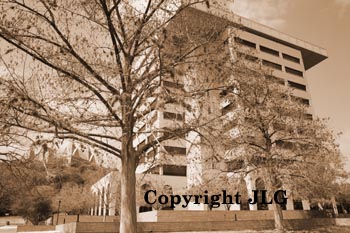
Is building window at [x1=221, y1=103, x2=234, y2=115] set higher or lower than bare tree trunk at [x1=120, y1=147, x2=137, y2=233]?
higher

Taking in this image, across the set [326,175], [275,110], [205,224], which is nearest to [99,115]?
[275,110]

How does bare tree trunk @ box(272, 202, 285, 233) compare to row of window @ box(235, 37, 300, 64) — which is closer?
bare tree trunk @ box(272, 202, 285, 233)

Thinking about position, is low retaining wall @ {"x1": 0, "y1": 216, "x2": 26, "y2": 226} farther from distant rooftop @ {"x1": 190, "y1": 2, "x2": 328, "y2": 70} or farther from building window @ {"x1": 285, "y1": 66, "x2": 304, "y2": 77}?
building window @ {"x1": 285, "y1": 66, "x2": 304, "y2": 77}

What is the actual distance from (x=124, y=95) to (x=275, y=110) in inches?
482

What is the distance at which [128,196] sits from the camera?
7637 millimetres

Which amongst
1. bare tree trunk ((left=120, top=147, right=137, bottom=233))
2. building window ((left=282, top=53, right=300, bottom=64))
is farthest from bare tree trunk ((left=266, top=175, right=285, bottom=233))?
building window ((left=282, top=53, right=300, bottom=64))

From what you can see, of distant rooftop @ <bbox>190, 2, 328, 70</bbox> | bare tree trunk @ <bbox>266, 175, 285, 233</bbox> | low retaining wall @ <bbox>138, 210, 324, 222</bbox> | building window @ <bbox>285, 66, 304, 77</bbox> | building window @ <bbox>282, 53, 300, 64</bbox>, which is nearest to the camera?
bare tree trunk @ <bbox>266, 175, 285, 233</bbox>

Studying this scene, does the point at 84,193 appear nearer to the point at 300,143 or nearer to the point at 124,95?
the point at 300,143

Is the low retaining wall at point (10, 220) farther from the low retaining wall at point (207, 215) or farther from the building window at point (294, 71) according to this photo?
the building window at point (294, 71)

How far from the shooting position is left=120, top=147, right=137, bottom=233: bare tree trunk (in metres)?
7.41

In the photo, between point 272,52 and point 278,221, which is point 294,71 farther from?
point 278,221

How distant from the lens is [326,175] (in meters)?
17.2

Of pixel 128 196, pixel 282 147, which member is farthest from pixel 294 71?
pixel 128 196

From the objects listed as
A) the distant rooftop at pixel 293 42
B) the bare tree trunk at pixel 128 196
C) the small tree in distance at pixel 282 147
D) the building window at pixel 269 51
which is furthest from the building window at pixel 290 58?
the bare tree trunk at pixel 128 196
